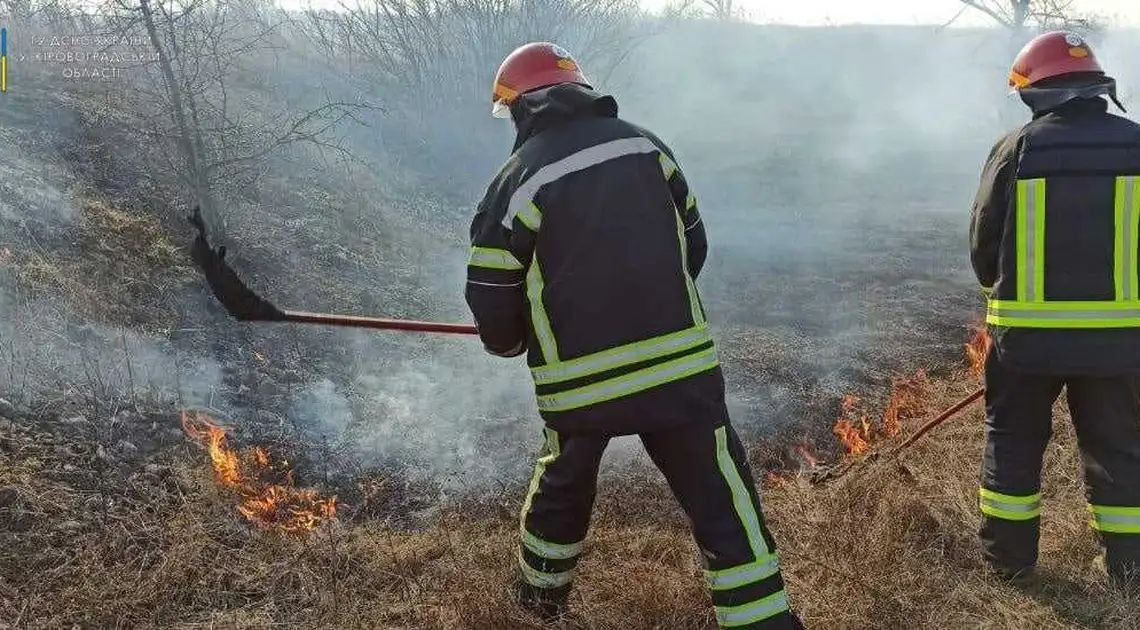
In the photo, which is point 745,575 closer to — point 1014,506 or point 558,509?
point 558,509

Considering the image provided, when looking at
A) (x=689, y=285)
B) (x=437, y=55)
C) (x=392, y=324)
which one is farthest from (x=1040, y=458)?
(x=437, y=55)

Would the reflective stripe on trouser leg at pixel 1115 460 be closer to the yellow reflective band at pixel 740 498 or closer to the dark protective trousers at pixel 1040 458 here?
the dark protective trousers at pixel 1040 458

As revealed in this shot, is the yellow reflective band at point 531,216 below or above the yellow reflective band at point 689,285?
above

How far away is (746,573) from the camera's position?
7.97 ft

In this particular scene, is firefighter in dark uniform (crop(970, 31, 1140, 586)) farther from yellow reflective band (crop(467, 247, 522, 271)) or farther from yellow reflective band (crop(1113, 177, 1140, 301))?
yellow reflective band (crop(467, 247, 522, 271))

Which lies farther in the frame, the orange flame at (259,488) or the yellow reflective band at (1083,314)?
the orange flame at (259,488)

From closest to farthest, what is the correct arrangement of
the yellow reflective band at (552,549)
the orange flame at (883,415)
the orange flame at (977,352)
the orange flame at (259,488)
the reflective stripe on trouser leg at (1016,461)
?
the yellow reflective band at (552,549), the reflective stripe on trouser leg at (1016,461), the orange flame at (259,488), the orange flame at (883,415), the orange flame at (977,352)

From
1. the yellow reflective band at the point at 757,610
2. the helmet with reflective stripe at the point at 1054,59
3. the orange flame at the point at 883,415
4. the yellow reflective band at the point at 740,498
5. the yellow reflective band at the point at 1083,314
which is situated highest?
the helmet with reflective stripe at the point at 1054,59

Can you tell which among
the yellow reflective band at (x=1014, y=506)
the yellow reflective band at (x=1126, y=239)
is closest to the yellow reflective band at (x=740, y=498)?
the yellow reflective band at (x=1014, y=506)

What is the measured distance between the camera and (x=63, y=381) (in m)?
3.88

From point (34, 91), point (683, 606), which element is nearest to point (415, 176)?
point (34, 91)

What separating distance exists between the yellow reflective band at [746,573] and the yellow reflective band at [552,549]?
54 centimetres

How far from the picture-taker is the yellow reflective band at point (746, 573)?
2426 millimetres

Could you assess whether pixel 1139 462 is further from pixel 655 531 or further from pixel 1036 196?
pixel 655 531
